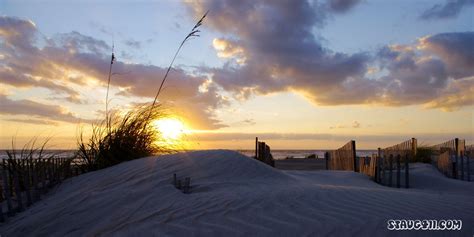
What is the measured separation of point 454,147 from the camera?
14.5m

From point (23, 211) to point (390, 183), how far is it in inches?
283

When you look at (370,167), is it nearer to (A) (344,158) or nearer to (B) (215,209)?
(A) (344,158)

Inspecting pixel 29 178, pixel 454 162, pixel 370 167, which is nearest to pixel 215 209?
pixel 29 178

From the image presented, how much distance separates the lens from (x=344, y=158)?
13.4 metres

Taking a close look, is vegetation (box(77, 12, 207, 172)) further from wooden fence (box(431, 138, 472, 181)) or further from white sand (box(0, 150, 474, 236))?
wooden fence (box(431, 138, 472, 181))

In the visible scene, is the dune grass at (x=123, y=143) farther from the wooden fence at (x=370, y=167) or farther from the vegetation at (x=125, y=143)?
the wooden fence at (x=370, y=167)

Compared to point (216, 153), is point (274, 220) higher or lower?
lower

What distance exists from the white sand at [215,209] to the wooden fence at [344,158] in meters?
6.64

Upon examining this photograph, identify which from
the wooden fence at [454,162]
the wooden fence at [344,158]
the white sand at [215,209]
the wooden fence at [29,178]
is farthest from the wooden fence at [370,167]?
the wooden fence at [29,178]

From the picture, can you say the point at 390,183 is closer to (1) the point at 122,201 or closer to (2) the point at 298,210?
(2) the point at 298,210

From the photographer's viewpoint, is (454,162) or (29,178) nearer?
(29,178)

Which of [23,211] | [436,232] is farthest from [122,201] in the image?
[436,232]

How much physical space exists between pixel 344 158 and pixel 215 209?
395 inches

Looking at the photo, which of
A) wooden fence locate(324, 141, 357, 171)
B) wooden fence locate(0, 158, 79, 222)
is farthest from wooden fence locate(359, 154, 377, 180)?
wooden fence locate(0, 158, 79, 222)
